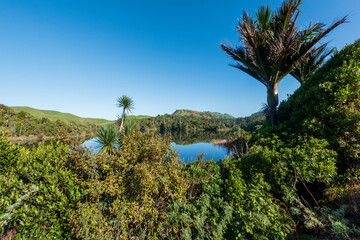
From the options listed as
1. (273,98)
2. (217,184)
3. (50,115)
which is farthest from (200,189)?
(50,115)

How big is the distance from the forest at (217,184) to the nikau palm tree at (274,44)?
2.0 inches

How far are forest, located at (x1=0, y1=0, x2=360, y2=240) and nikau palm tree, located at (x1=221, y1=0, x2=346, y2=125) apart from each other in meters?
0.05

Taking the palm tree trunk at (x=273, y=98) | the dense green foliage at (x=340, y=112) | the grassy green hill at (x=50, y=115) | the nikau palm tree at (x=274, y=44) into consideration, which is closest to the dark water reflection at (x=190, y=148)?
the palm tree trunk at (x=273, y=98)

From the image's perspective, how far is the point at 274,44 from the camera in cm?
508

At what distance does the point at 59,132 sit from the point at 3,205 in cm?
147

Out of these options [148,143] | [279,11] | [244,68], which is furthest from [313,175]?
[279,11]

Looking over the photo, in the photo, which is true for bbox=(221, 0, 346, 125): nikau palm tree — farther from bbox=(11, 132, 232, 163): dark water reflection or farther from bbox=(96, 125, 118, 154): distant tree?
bbox=(96, 125, 118, 154): distant tree

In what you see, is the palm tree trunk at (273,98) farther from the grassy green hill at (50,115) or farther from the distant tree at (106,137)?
the grassy green hill at (50,115)

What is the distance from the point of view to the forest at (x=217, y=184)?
7.77 ft

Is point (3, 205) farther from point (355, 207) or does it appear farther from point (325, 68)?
point (325, 68)

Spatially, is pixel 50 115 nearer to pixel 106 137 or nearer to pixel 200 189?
pixel 106 137

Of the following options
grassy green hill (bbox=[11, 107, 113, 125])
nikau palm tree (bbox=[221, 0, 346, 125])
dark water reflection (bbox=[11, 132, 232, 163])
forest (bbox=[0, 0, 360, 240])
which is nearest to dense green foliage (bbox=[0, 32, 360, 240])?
forest (bbox=[0, 0, 360, 240])

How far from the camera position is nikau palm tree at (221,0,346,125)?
16.0ft

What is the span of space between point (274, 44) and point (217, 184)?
5.37 metres
